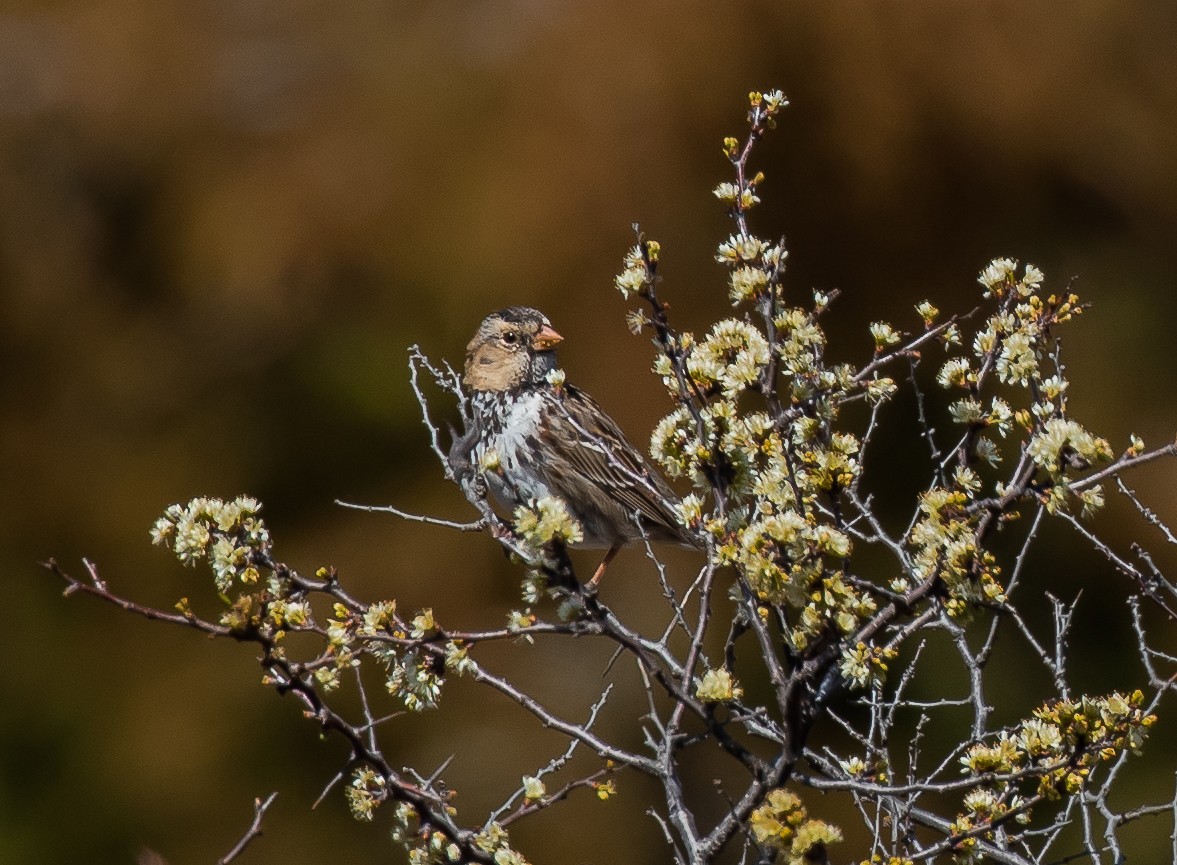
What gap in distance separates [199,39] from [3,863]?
4.18 m

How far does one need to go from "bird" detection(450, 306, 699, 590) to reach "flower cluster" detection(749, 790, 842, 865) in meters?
2.37

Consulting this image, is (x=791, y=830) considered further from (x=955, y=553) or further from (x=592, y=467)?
(x=592, y=467)

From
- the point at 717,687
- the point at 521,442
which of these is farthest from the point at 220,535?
the point at 521,442

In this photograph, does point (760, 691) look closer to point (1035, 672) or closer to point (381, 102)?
point (1035, 672)

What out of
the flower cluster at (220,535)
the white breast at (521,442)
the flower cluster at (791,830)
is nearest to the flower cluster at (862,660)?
the flower cluster at (791,830)

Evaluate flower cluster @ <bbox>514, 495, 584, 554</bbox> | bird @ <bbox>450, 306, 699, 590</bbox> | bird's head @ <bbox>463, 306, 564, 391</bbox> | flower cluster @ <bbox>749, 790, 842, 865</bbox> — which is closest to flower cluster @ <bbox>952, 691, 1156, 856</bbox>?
flower cluster @ <bbox>749, 790, 842, 865</bbox>

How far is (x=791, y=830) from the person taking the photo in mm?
1961

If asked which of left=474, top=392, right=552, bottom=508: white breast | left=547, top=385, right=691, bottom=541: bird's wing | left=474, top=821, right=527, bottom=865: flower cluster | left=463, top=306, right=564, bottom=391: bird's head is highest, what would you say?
left=463, top=306, right=564, bottom=391: bird's head

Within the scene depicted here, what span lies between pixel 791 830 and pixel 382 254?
545 centimetres

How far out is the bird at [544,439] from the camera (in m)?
4.50

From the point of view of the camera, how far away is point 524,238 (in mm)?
6832

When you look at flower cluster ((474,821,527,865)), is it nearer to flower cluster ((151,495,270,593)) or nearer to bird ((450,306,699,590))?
flower cluster ((151,495,270,593))

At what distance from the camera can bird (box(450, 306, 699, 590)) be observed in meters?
4.50

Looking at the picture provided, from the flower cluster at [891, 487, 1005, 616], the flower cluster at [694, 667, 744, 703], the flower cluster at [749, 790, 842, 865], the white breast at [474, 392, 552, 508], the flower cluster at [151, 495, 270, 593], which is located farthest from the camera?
the white breast at [474, 392, 552, 508]
